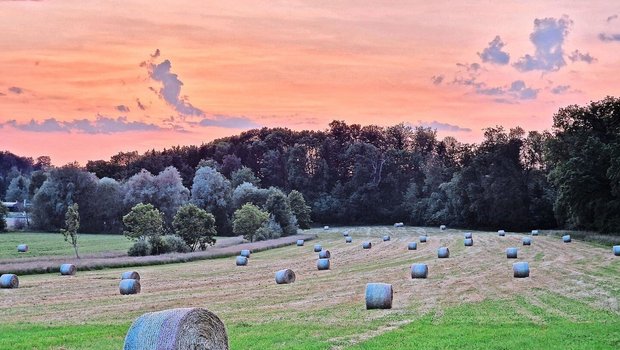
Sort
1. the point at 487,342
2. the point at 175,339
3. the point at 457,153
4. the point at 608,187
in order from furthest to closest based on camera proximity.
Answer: the point at 457,153 → the point at 608,187 → the point at 487,342 → the point at 175,339

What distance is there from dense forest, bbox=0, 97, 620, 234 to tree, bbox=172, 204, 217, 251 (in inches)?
1384

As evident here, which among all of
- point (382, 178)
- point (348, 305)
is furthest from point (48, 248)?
point (382, 178)

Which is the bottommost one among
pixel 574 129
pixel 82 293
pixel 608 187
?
pixel 82 293

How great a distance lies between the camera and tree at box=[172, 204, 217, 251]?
73262mm

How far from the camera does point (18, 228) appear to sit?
119 metres

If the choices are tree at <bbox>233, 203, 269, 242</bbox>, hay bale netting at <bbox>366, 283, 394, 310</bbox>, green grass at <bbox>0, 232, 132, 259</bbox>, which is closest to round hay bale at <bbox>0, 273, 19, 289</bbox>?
hay bale netting at <bbox>366, 283, 394, 310</bbox>

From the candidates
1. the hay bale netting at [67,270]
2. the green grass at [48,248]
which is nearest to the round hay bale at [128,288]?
the hay bale netting at [67,270]

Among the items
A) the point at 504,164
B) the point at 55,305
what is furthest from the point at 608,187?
the point at 55,305

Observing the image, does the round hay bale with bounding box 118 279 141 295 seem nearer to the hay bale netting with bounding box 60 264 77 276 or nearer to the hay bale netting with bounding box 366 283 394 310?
the hay bale netting with bounding box 366 283 394 310

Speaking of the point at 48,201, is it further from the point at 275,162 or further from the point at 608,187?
the point at 608,187

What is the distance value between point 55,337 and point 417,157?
136 m

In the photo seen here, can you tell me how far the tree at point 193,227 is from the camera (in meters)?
73.3

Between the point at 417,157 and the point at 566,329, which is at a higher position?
the point at 417,157

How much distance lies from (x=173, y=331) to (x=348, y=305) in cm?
1298
